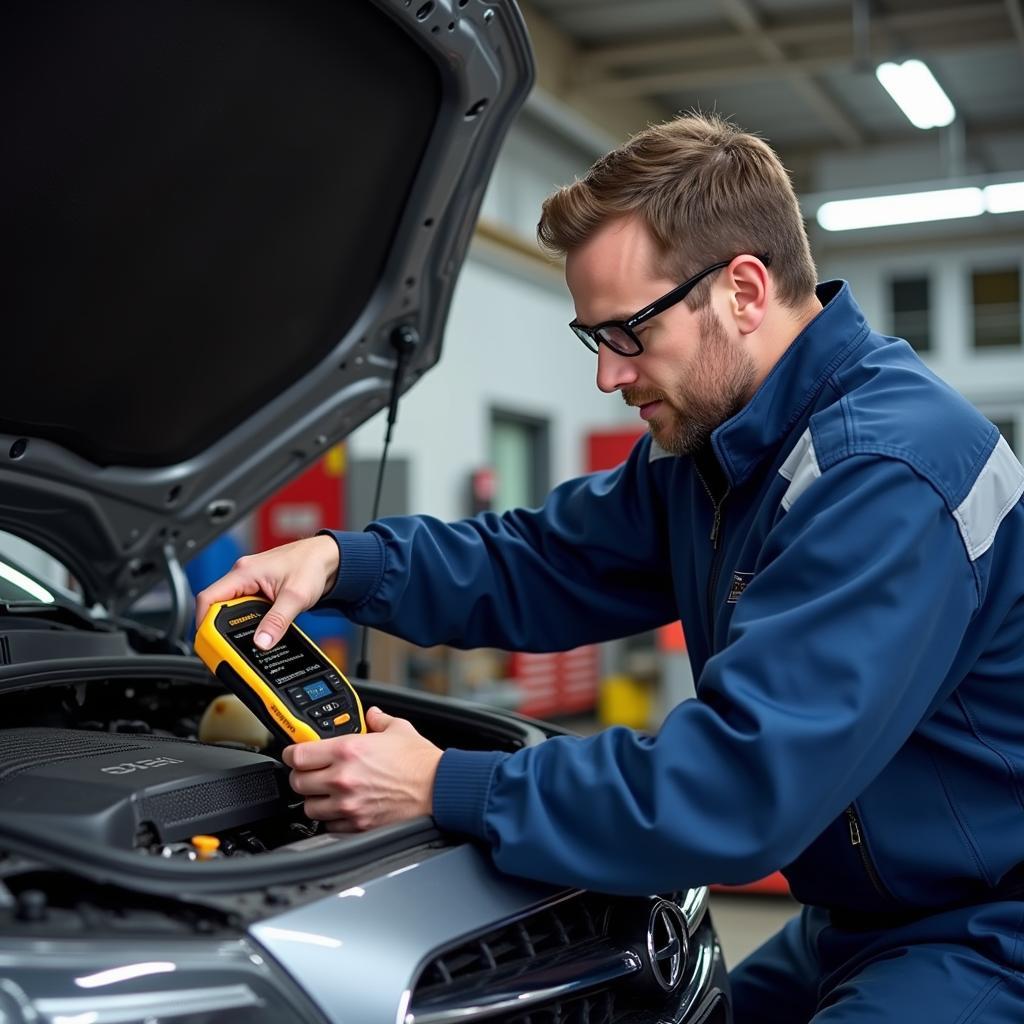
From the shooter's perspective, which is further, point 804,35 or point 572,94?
point 572,94

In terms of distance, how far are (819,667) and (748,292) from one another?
1.57 feet

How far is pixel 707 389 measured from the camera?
1.41 metres

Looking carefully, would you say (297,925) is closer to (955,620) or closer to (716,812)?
(716,812)

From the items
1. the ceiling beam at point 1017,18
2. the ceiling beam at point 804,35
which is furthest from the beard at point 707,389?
the ceiling beam at point 804,35

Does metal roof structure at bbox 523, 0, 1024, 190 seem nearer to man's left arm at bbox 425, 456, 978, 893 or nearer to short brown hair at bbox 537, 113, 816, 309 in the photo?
short brown hair at bbox 537, 113, 816, 309

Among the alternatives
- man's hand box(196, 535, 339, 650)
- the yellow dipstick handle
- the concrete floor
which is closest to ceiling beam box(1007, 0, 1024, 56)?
the concrete floor

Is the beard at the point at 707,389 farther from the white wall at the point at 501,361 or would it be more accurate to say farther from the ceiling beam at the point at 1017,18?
the ceiling beam at the point at 1017,18

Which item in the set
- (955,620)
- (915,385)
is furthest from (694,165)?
(955,620)

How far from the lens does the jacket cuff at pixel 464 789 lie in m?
1.15

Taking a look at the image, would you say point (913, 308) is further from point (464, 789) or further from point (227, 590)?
point (464, 789)

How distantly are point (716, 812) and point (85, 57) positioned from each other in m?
0.97

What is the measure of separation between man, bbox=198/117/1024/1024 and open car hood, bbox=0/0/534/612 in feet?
1.02

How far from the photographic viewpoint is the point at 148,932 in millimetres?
923

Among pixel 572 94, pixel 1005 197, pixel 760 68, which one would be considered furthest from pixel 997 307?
pixel 572 94
